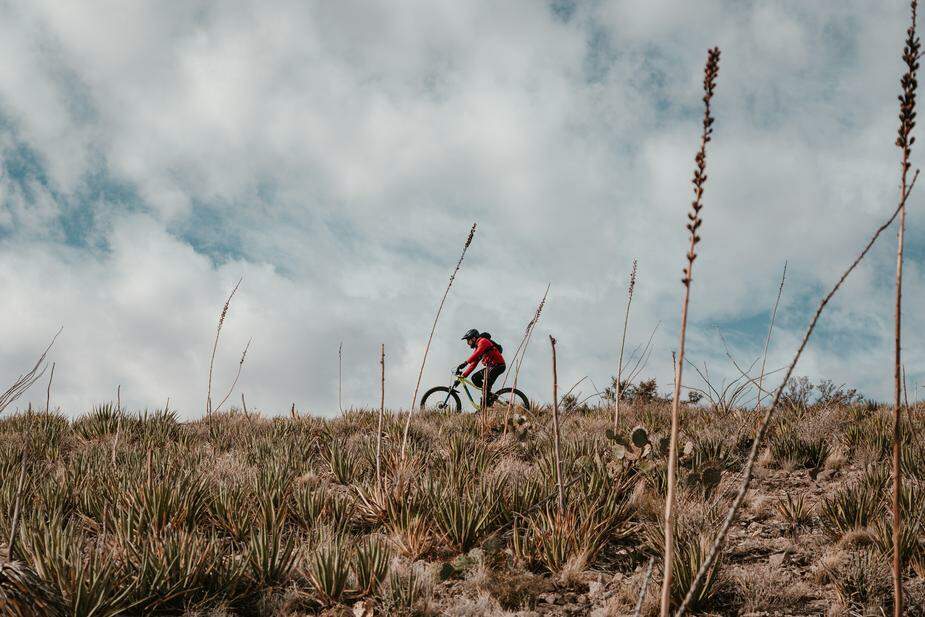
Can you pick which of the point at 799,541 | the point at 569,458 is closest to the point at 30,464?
the point at 569,458

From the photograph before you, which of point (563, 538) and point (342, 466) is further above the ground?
point (342, 466)

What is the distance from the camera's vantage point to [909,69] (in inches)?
83.5

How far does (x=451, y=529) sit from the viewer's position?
4711mm

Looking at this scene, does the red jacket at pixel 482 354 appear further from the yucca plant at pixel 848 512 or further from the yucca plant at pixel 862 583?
the yucca plant at pixel 862 583

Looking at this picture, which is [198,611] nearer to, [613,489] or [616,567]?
[616,567]

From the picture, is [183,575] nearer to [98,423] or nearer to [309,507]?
[309,507]

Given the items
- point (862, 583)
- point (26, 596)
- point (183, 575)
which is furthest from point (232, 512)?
point (862, 583)

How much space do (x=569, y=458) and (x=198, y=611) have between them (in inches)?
157

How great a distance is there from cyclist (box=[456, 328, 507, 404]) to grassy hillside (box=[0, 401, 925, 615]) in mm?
4917

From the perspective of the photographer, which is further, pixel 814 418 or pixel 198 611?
pixel 814 418

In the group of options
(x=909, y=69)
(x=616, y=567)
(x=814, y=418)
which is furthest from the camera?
(x=814, y=418)

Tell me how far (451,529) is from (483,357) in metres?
7.85

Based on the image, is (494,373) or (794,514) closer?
(794,514)

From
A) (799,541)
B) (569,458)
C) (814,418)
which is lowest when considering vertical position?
(799,541)
